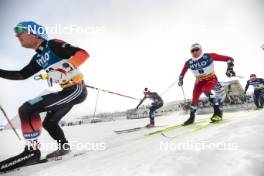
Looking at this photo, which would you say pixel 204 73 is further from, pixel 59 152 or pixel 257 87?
pixel 257 87

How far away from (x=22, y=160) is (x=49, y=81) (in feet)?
3.96

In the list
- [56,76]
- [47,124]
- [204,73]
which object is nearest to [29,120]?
[47,124]

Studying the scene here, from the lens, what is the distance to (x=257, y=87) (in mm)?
7461

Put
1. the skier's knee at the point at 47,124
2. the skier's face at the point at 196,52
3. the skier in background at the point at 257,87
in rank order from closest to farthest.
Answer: the skier's knee at the point at 47,124
the skier's face at the point at 196,52
the skier in background at the point at 257,87

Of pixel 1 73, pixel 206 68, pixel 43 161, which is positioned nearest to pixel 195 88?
pixel 206 68

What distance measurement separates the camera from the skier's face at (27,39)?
3.36 metres

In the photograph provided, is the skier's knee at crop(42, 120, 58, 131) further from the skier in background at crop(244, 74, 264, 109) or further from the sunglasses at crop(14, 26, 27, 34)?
the skier in background at crop(244, 74, 264, 109)

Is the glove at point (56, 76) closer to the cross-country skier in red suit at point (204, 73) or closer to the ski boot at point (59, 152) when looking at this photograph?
the ski boot at point (59, 152)

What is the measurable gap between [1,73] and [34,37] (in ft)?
2.58

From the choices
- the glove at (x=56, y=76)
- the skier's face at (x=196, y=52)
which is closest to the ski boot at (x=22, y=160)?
the glove at (x=56, y=76)

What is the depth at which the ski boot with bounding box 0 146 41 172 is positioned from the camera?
284 centimetres

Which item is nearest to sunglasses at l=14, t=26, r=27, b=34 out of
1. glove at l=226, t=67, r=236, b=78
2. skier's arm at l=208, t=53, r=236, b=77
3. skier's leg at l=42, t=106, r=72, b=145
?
skier's leg at l=42, t=106, r=72, b=145

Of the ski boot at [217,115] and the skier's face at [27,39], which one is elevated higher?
the skier's face at [27,39]

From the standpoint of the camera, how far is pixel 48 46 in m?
3.35
